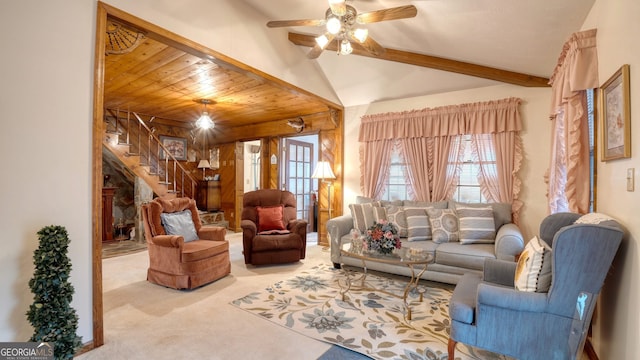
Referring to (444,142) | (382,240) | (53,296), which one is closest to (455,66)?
(444,142)

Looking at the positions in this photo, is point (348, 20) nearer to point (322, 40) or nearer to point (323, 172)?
point (322, 40)

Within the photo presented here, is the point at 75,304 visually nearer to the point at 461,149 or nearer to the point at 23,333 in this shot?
the point at 23,333

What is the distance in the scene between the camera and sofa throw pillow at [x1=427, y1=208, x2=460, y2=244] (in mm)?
3403

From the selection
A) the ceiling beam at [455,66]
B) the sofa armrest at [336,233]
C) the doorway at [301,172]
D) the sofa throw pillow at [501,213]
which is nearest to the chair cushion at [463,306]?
the sofa throw pillow at [501,213]

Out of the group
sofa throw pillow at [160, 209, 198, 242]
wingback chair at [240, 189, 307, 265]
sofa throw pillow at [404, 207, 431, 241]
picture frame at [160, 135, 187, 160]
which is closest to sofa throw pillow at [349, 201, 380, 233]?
sofa throw pillow at [404, 207, 431, 241]

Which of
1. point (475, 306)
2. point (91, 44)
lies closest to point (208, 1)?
point (91, 44)

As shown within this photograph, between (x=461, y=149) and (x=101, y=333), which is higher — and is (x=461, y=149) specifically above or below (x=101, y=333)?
above

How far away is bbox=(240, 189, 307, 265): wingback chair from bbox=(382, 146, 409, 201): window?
150 centimetres

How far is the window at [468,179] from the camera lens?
3967mm

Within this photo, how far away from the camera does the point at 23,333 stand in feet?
5.65

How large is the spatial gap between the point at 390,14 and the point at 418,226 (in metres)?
2.44

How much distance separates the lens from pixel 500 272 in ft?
7.29

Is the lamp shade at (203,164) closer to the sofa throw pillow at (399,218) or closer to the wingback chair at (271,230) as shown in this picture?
the wingback chair at (271,230)

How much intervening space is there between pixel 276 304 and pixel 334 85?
340cm
